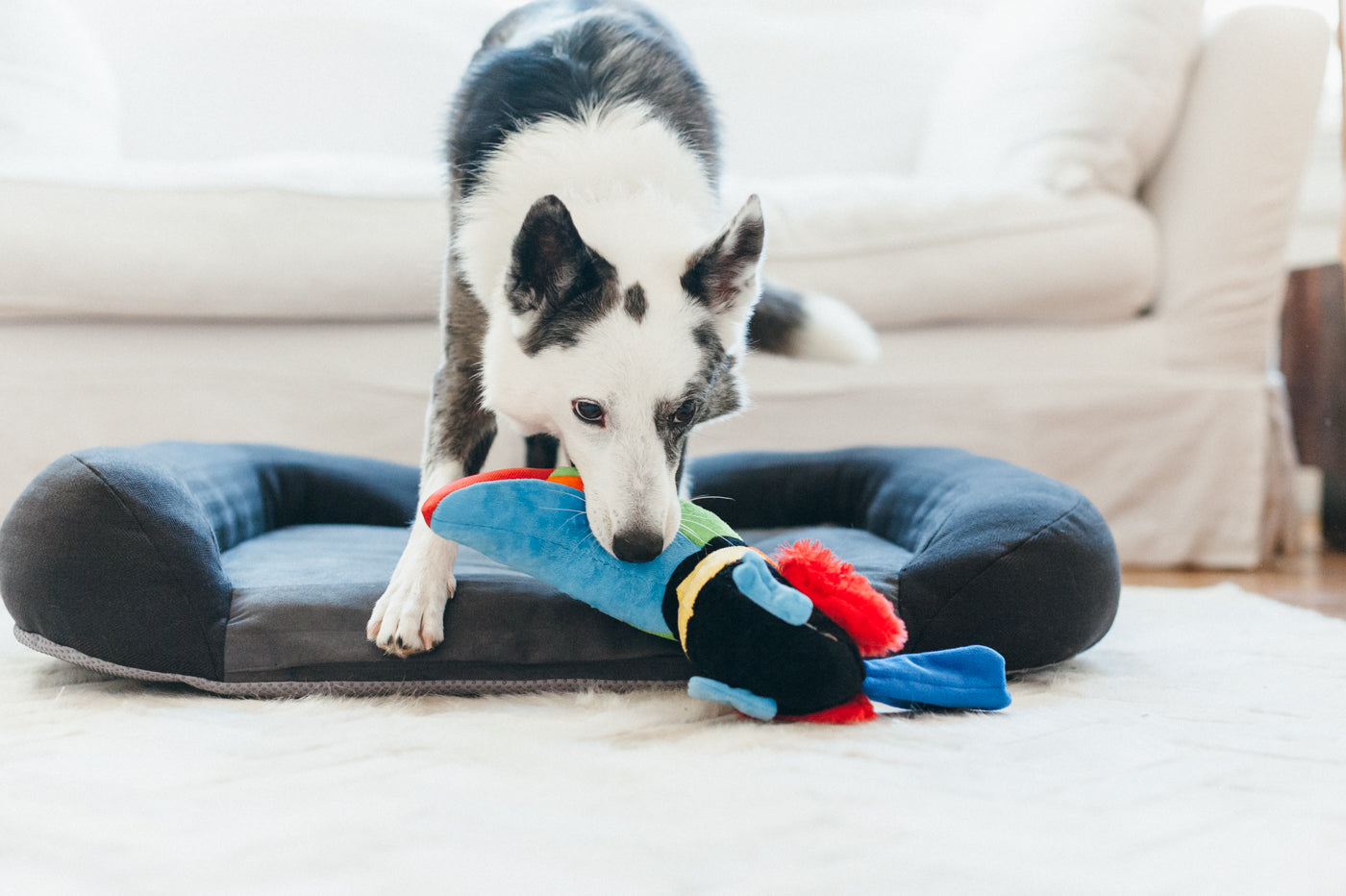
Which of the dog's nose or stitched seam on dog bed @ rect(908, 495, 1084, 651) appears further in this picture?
stitched seam on dog bed @ rect(908, 495, 1084, 651)

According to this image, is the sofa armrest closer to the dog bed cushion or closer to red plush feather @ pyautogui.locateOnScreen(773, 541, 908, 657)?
→ the dog bed cushion

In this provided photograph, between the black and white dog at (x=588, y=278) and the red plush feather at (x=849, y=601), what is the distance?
157mm

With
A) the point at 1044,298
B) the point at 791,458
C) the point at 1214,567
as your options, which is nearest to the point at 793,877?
the point at 791,458

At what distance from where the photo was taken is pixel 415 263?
213 cm

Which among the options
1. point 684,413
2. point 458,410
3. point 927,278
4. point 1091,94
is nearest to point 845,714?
point 684,413

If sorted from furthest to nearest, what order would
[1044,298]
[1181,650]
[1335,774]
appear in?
1. [1044,298]
2. [1181,650]
3. [1335,774]

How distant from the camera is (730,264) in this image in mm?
1219

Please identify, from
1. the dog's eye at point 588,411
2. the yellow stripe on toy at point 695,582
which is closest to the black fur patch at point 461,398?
the dog's eye at point 588,411

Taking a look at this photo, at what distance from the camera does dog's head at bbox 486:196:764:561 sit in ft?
3.68

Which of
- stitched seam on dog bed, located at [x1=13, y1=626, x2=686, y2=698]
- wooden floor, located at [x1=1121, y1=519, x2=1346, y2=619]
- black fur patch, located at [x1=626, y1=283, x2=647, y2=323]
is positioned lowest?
wooden floor, located at [x1=1121, y1=519, x2=1346, y2=619]

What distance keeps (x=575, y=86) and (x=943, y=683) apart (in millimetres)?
952

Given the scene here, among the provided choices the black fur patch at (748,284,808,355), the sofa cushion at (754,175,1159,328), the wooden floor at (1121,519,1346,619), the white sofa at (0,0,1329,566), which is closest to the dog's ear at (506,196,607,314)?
the black fur patch at (748,284,808,355)

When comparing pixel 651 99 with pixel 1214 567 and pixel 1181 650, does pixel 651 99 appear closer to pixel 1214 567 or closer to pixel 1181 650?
pixel 1181 650

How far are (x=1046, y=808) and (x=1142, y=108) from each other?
2.04 m
